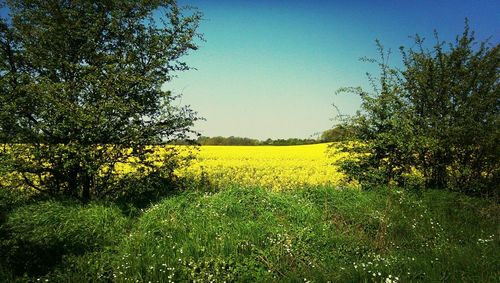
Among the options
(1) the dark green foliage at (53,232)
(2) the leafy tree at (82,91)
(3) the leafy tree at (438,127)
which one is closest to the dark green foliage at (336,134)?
(3) the leafy tree at (438,127)

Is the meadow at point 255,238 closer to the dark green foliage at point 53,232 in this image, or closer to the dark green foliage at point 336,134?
the dark green foliage at point 53,232

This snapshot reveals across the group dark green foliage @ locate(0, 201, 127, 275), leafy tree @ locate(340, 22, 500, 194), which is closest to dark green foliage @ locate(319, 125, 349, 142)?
leafy tree @ locate(340, 22, 500, 194)

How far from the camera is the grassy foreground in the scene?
19.6 feet

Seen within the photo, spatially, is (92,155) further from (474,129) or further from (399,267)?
(474,129)

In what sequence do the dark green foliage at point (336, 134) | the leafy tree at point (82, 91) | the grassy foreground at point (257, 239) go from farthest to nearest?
the dark green foliage at point (336, 134)
the leafy tree at point (82, 91)
the grassy foreground at point (257, 239)

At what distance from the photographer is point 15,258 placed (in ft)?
20.0

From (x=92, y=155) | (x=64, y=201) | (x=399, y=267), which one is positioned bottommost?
(x=399, y=267)

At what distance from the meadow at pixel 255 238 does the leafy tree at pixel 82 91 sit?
1.07 m

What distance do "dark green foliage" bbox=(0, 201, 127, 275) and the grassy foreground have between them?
20 mm

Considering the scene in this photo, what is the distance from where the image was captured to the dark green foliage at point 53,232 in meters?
6.15

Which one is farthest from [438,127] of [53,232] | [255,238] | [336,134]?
[53,232]

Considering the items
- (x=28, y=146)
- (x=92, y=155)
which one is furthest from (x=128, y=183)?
(x=28, y=146)

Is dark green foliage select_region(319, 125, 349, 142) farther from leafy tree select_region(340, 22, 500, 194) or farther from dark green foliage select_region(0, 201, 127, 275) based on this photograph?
dark green foliage select_region(0, 201, 127, 275)

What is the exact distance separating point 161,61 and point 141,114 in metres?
1.50
